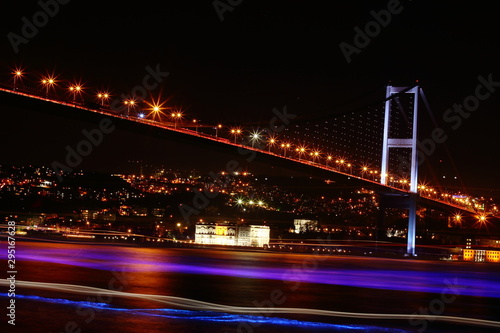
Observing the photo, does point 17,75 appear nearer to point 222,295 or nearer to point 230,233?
point 230,233

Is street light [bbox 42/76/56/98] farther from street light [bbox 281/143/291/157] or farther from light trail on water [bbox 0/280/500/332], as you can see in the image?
light trail on water [bbox 0/280/500/332]

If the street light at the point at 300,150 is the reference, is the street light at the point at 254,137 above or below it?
above

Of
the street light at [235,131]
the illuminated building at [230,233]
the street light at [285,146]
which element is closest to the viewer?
the illuminated building at [230,233]

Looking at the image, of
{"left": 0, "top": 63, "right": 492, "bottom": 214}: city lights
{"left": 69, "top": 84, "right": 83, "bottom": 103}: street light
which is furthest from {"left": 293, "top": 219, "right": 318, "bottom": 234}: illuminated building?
{"left": 69, "top": 84, "right": 83, "bottom": 103}: street light

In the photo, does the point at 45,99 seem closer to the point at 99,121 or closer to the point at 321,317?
the point at 99,121

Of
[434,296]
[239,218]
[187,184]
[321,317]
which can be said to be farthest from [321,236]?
[321,317]

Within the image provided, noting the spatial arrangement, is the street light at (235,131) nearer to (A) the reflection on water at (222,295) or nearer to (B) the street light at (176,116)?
(B) the street light at (176,116)

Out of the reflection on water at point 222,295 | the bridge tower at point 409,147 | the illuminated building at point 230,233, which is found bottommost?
the illuminated building at point 230,233

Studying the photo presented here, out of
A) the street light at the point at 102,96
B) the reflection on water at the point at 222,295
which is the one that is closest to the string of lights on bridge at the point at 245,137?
the street light at the point at 102,96
